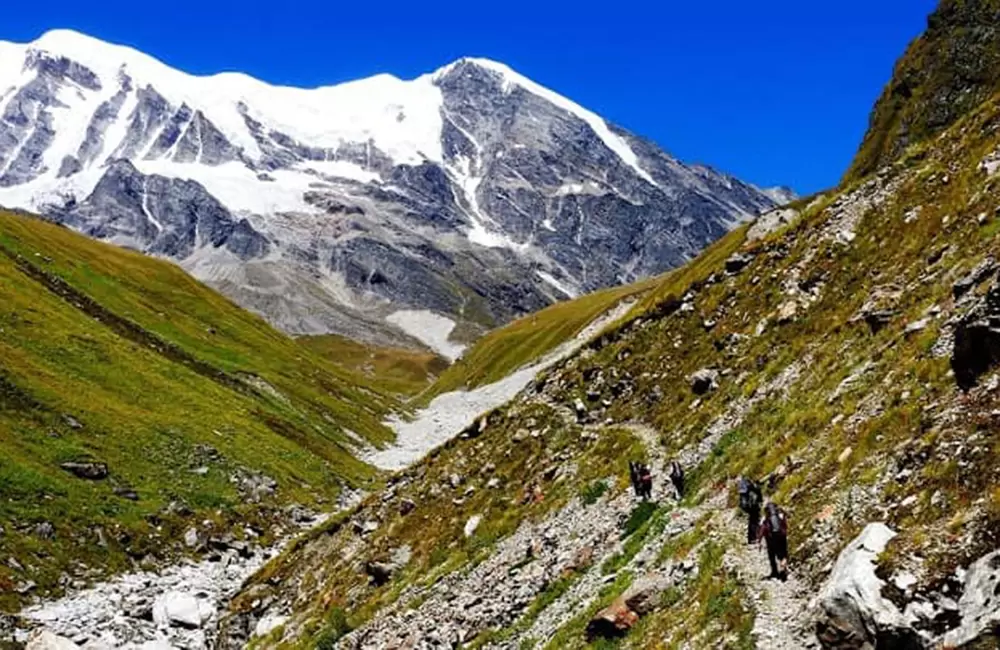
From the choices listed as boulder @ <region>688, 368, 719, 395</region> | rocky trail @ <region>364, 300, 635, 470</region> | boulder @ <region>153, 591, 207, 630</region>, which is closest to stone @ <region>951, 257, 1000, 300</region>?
boulder @ <region>688, 368, 719, 395</region>

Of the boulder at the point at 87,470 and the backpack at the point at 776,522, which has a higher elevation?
the backpack at the point at 776,522

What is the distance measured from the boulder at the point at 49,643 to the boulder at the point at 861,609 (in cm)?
3319

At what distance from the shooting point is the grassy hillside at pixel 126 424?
179 ft

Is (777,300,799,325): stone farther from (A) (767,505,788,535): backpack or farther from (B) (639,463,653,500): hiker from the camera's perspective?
(A) (767,505,788,535): backpack

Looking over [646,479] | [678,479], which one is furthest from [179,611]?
[678,479]

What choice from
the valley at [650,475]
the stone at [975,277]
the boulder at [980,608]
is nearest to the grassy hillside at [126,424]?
the valley at [650,475]

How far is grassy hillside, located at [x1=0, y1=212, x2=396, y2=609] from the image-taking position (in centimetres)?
5462

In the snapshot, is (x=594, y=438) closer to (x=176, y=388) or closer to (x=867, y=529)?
(x=867, y=529)

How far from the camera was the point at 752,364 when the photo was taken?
39.2 m

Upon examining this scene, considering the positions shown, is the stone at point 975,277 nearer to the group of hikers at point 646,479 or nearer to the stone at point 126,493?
the group of hikers at point 646,479

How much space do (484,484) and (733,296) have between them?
16844 mm

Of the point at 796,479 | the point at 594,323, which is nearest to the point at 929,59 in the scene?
the point at 796,479

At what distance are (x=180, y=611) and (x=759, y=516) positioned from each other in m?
34.0

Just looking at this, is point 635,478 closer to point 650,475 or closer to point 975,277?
point 650,475
